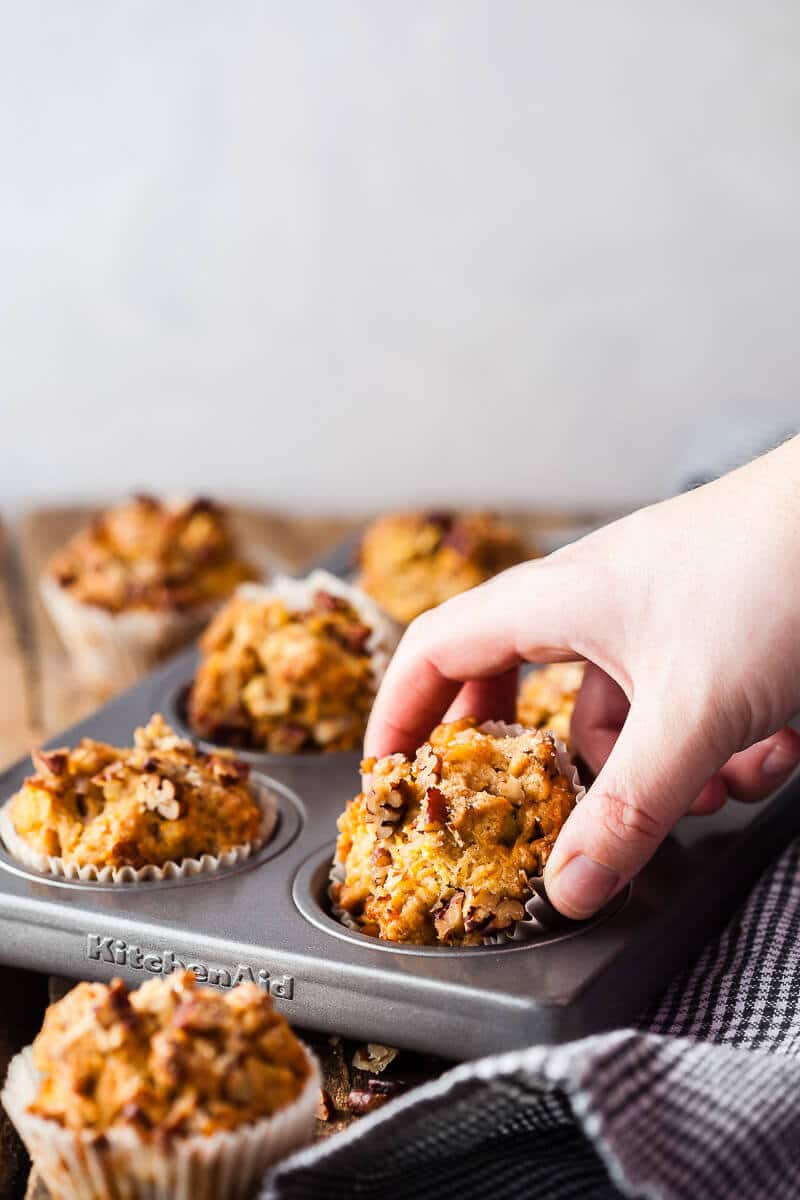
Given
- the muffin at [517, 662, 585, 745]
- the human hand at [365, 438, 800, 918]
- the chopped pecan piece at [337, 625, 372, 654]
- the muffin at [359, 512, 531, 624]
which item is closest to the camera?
the human hand at [365, 438, 800, 918]

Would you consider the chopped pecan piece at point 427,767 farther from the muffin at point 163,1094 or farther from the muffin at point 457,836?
the muffin at point 163,1094

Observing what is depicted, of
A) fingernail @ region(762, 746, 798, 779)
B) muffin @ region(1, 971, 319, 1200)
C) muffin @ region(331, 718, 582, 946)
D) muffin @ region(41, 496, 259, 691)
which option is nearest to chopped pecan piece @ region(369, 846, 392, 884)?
muffin @ region(331, 718, 582, 946)

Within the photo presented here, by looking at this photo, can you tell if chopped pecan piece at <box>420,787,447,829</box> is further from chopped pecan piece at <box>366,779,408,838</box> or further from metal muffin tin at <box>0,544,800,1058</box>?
metal muffin tin at <box>0,544,800,1058</box>

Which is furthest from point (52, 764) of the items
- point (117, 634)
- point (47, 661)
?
point (47, 661)

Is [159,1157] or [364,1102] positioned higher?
[159,1157]

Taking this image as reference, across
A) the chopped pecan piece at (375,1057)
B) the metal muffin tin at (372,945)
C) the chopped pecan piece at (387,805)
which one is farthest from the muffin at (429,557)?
the chopped pecan piece at (375,1057)

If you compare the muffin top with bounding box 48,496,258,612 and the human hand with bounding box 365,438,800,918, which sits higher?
the human hand with bounding box 365,438,800,918

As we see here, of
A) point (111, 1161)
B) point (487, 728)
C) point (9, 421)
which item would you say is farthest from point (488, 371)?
point (111, 1161)

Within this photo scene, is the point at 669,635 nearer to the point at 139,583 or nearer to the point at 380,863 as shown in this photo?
the point at 380,863
